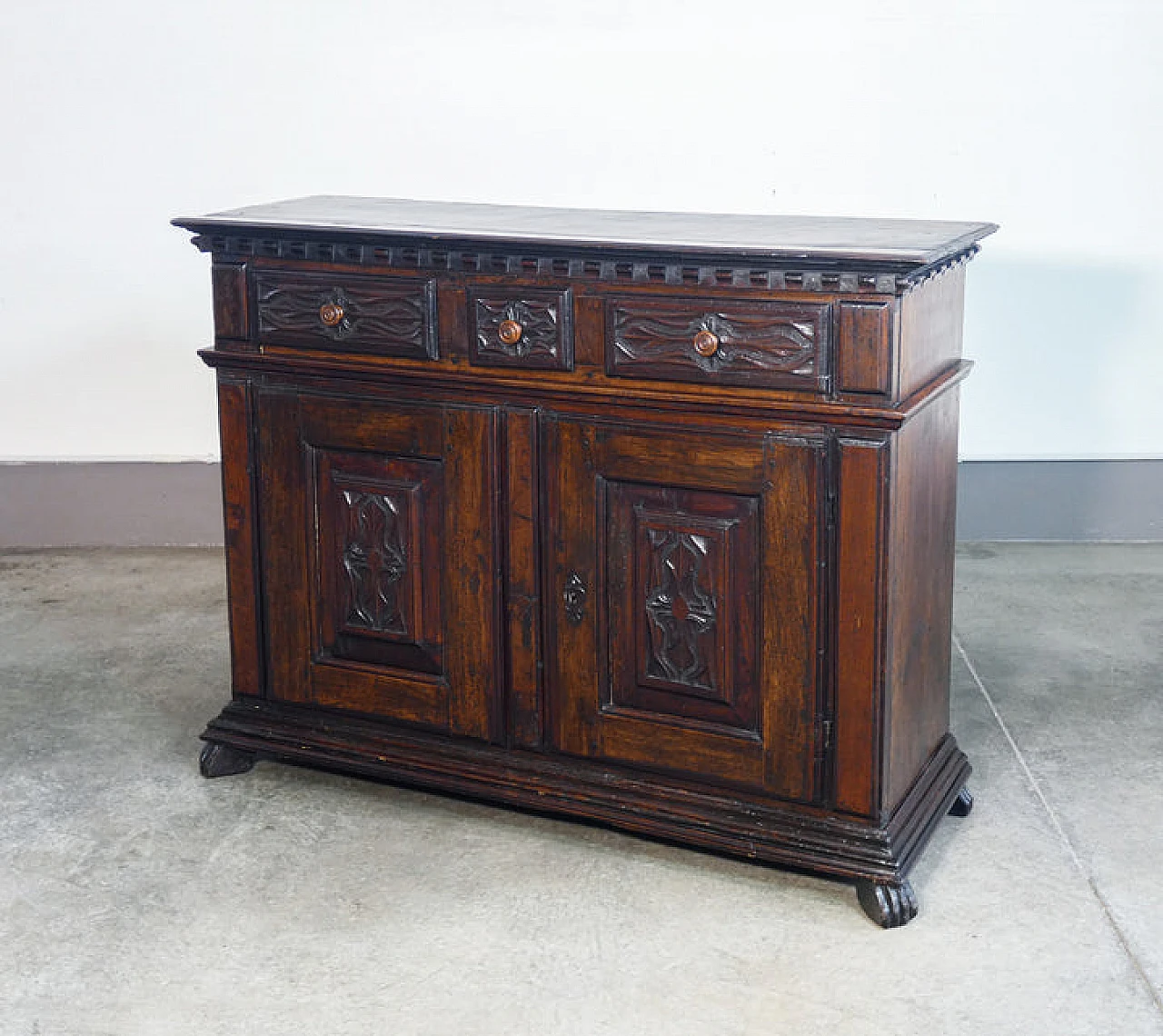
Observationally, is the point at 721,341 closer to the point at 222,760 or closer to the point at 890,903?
the point at 890,903

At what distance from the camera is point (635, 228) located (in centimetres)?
306

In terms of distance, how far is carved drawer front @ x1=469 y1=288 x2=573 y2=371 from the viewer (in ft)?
9.55

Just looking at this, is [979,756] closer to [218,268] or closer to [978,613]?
[978,613]

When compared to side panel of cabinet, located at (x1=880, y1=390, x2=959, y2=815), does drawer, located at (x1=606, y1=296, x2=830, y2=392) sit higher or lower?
higher

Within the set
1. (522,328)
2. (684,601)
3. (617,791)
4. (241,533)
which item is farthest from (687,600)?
(241,533)

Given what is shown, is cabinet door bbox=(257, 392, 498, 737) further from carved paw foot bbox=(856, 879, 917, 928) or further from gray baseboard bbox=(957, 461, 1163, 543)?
gray baseboard bbox=(957, 461, 1163, 543)

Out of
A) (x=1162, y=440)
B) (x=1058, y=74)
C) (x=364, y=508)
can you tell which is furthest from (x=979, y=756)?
(x=1058, y=74)

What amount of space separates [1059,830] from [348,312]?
1.57 m

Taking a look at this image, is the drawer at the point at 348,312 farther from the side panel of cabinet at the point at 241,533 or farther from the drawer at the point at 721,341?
the drawer at the point at 721,341

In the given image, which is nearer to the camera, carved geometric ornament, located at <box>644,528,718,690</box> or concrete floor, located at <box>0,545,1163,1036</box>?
concrete floor, located at <box>0,545,1163,1036</box>

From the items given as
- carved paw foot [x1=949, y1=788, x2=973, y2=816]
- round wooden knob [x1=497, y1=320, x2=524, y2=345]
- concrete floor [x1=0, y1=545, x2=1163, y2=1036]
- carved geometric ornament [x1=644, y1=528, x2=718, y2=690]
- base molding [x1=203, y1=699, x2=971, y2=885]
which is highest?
round wooden knob [x1=497, y1=320, x2=524, y2=345]

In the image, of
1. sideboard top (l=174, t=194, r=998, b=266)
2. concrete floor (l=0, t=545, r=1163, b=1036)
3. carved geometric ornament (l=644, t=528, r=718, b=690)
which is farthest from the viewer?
carved geometric ornament (l=644, t=528, r=718, b=690)

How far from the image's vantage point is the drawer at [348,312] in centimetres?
303

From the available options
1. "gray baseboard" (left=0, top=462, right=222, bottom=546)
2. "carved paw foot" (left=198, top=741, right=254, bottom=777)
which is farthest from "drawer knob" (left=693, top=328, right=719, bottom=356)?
"gray baseboard" (left=0, top=462, right=222, bottom=546)
